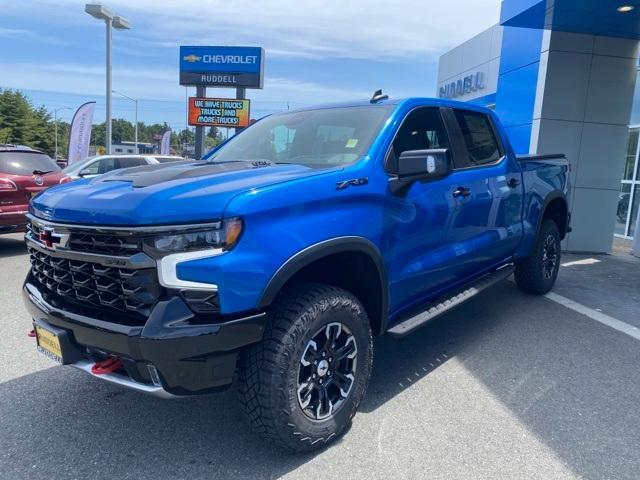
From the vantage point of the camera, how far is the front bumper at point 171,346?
2.25 meters

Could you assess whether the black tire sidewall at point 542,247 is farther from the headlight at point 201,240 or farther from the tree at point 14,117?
the tree at point 14,117

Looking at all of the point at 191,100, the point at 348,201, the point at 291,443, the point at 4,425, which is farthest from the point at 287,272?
the point at 191,100

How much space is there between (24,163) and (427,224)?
736 centimetres

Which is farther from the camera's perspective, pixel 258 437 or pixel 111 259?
pixel 258 437

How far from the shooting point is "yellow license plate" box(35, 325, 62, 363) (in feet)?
8.63

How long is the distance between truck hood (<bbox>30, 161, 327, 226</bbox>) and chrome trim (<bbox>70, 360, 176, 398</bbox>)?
28.8 inches

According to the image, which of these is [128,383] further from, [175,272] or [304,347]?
[304,347]

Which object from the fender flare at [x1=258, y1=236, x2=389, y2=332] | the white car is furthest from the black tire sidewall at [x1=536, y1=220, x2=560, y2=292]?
the white car

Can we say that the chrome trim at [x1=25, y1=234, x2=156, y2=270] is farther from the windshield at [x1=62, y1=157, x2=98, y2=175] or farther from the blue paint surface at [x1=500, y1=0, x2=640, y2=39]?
the windshield at [x1=62, y1=157, x2=98, y2=175]

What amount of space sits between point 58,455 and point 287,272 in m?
1.62

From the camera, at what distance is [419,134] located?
3.70m

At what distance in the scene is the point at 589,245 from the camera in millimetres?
9516

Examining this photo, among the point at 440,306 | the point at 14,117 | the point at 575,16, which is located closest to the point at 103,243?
the point at 440,306

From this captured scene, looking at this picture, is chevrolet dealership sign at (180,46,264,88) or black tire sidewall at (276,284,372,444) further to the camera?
chevrolet dealership sign at (180,46,264,88)
